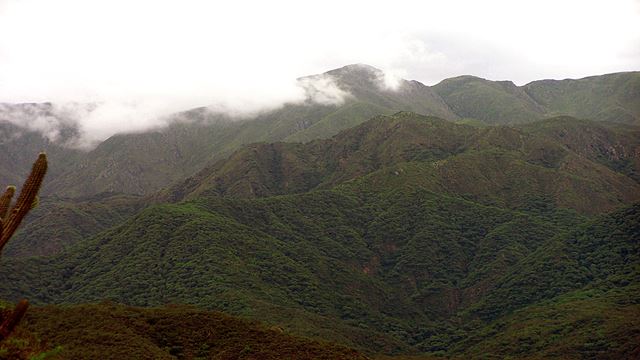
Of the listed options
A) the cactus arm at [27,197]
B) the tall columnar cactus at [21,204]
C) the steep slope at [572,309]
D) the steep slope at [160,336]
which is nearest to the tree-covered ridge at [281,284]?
the steep slope at [572,309]

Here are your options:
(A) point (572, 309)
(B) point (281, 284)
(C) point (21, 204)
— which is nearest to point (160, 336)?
(C) point (21, 204)

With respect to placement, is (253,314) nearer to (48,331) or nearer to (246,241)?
(246,241)

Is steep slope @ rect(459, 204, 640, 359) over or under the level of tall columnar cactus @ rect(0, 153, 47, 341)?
under

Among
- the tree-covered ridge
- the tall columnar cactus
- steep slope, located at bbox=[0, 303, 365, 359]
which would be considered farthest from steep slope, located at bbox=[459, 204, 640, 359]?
the tall columnar cactus

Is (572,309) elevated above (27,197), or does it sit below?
below

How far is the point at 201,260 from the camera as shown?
175m

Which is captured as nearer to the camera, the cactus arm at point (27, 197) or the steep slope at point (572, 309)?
the cactus arm at point (27, 197)

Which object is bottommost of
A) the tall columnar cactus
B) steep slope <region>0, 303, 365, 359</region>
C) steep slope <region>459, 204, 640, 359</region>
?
steep slope <region>459, 204, 640, 359</region>

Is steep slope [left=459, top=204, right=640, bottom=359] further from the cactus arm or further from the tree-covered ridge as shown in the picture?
the cactus arm

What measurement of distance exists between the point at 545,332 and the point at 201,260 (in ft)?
335

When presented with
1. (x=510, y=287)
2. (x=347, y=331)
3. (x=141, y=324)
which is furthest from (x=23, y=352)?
(x=510, y=287)

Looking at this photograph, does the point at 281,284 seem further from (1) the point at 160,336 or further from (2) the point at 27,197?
(2) the point at 27,197

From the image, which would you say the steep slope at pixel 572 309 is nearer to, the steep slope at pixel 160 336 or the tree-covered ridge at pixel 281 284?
the tree-covered ridge at pixel 281 284

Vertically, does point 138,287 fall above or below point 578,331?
above
